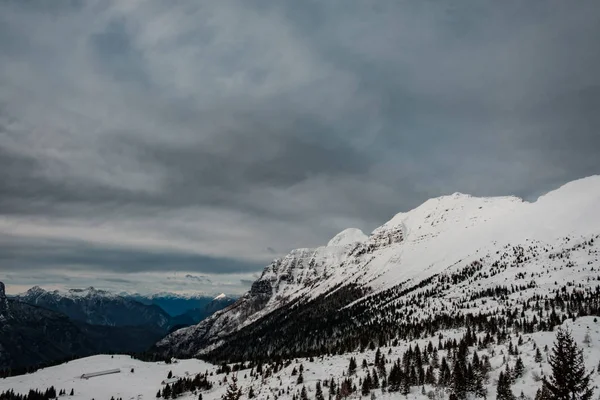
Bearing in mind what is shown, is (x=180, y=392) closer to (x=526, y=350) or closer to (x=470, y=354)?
(x=470, y=354)

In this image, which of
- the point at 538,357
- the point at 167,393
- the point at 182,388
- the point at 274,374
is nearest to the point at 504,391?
the point at 538,357

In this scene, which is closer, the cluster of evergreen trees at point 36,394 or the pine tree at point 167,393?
the pine tree at point 167,393

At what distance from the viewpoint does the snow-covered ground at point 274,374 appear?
203ft

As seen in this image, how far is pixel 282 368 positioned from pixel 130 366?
7225cm

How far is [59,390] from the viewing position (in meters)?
118

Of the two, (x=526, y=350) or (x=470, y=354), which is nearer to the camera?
(x=526, y=350)

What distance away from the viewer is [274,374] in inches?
3890

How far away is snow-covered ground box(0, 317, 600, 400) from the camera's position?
203 feet

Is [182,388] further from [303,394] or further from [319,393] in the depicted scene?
[319,393]

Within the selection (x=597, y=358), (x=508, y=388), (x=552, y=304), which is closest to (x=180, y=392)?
(x=508, y=388)

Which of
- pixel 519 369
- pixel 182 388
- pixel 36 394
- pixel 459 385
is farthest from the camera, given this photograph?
pixel 36 394

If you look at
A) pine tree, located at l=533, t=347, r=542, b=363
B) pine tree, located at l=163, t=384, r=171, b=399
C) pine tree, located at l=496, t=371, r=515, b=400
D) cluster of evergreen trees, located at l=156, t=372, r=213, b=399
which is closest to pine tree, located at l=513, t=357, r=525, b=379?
pine tree, located at l=533, t=347, r=542, b=363

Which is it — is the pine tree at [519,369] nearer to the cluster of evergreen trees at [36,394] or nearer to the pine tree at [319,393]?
the pine tree at [319,393]

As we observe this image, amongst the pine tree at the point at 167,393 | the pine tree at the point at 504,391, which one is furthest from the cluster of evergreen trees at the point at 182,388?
the pine tree at the point at 504,391
